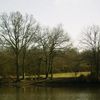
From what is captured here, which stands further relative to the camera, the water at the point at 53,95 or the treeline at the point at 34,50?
the treeline at the point at 34,50

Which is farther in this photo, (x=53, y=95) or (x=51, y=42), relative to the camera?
(x=51, y=42)

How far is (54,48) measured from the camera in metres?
66.0

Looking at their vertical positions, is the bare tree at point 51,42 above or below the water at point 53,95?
above

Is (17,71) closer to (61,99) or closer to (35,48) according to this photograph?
(35,48)

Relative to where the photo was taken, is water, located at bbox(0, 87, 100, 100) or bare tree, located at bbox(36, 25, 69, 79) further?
bare tree, located at bbox(36, 25, 69, 79)

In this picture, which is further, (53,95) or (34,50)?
(34,50)

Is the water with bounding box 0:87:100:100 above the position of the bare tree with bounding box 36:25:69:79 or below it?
below

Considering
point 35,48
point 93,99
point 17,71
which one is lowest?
point 93,99

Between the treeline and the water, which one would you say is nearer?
the water

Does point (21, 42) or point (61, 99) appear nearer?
point (61, 99)

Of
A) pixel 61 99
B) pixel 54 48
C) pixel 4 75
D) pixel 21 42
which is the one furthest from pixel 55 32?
pixel 61 99

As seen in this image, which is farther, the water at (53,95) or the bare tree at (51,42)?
the bare tree at (51,42)

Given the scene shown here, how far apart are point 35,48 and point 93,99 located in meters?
30.3

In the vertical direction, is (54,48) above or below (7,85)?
above
